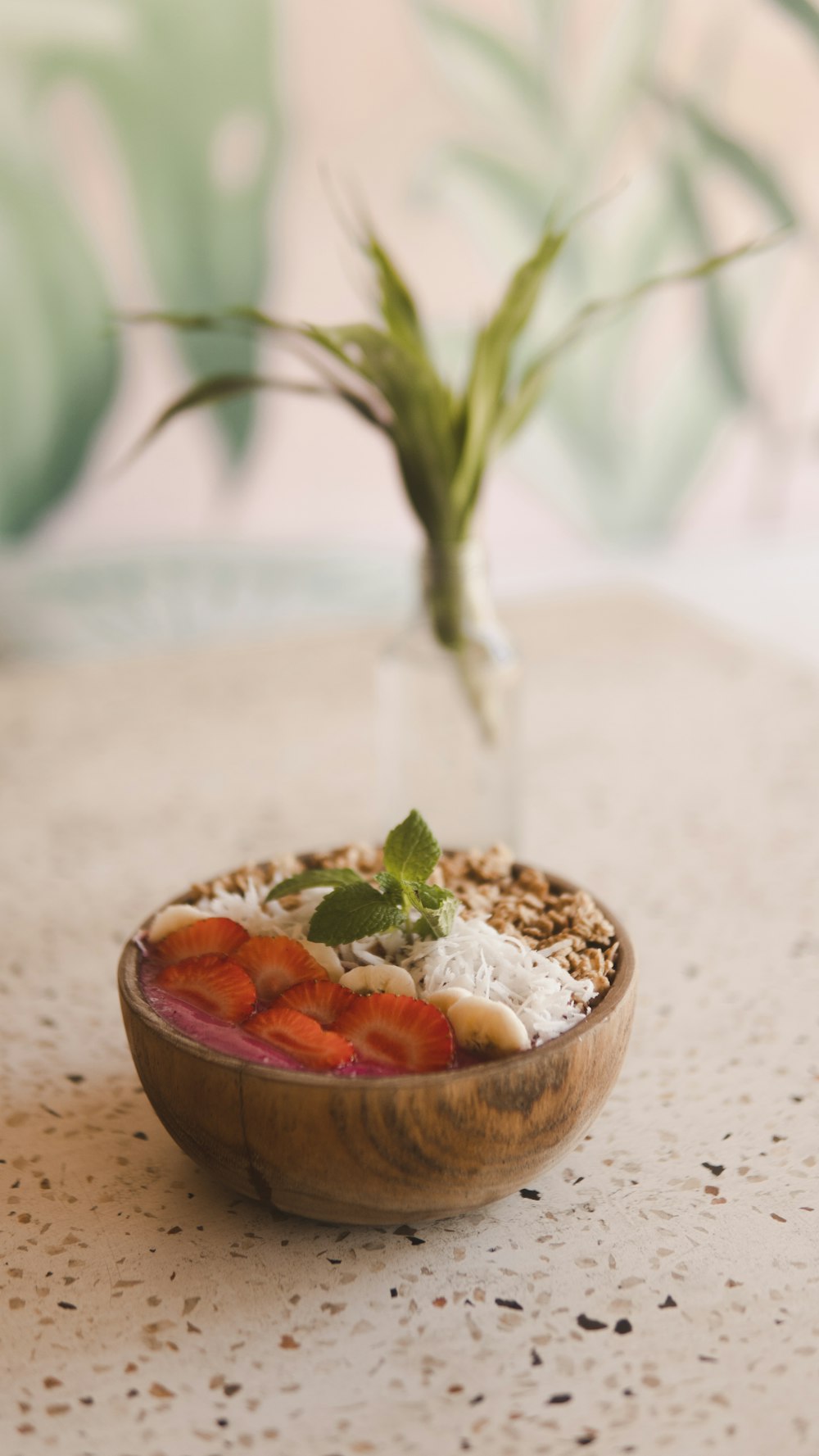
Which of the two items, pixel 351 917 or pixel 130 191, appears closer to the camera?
pixel 351 917

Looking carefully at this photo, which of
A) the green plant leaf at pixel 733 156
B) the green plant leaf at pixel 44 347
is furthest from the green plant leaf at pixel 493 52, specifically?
the green plant leaf at pixel 44 347

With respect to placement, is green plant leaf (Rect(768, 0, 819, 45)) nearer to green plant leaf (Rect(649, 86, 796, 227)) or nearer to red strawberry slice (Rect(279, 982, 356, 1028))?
green plant leaf (Rect(649, 86, 796, 227))

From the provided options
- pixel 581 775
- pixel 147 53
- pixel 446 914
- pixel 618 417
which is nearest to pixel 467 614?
pixel 581 775

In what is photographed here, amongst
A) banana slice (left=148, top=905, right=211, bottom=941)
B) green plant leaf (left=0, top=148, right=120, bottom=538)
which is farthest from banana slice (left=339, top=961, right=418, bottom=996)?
green plant leaf (left=0, top=148, right=120, bottom=538)

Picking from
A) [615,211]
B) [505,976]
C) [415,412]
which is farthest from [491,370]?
[615,211]

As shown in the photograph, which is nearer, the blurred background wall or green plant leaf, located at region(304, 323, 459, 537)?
green plant leaf, located at region(304, 323, 459, 537)

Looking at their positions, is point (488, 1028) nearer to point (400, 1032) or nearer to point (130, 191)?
point (400, 1032)

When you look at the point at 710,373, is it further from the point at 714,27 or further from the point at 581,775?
the point at 581,775
